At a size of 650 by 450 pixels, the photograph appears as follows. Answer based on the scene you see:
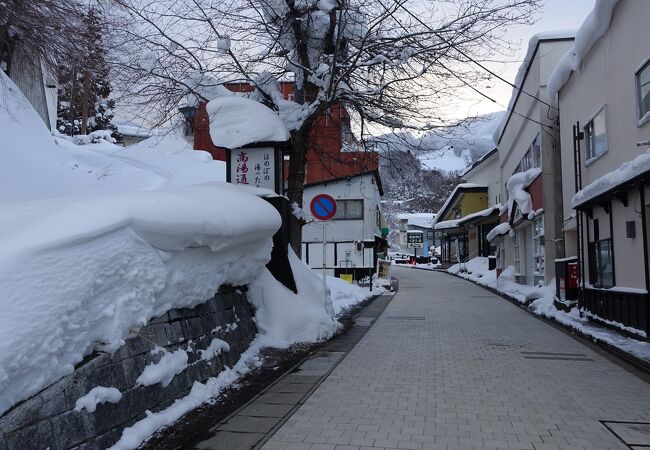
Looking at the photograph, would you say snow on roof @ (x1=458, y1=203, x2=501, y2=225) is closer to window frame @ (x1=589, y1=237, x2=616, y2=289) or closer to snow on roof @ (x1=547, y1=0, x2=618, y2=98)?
snow on roof @ (x1=547, y1=0, x2=618, y2=98)

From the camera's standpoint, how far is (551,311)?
13.8 meters

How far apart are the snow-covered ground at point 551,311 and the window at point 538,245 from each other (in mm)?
891

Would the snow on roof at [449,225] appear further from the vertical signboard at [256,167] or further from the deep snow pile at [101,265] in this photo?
the deep snow pile at [101,265]

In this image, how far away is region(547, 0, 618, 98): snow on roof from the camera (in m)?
10.9

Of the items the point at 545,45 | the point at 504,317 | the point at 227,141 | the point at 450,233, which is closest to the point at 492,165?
the point at 450,233

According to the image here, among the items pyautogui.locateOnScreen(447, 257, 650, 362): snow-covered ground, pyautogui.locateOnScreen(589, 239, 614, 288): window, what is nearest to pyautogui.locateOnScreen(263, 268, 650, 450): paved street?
pyautogui.locateOnScreen(447, 257, 650, 362): snow-covered ground

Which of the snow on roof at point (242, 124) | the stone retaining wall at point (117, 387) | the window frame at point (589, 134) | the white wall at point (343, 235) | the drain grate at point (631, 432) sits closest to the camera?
the stone retaining wall at point (117, 387)

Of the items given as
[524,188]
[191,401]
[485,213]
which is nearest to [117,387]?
[191,401]

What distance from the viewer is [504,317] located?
1373cm

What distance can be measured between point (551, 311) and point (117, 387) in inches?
482

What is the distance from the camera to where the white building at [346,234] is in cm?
2741

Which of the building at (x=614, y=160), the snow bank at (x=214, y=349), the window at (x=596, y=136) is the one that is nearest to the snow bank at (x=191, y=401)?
the snow bank at (x=214, y=349)

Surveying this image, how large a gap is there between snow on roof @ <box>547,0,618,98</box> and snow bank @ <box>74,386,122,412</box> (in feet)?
37.1

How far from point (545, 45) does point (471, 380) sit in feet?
49.3
